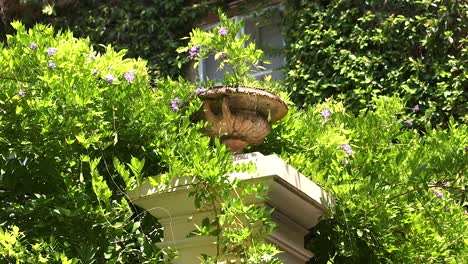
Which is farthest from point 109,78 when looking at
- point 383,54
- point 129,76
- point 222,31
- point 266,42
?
point 266,42

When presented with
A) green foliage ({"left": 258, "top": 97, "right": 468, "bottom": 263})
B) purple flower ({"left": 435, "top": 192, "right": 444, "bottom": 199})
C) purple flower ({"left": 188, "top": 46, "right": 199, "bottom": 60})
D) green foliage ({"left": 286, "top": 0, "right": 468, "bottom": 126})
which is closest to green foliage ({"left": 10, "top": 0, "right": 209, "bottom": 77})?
green foliage ({"left": 286, "top": 0, "right": 468, "bottom": 126})

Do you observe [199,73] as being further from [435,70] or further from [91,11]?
[435,70]

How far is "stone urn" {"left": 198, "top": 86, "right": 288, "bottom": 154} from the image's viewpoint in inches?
111

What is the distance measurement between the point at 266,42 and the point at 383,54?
4.43 ft

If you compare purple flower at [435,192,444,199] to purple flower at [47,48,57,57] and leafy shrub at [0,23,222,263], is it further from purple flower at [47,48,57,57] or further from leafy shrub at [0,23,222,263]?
purple flower at [47,48,57,57]

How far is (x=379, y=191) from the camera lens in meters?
3.05

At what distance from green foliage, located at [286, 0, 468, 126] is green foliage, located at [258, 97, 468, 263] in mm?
2163

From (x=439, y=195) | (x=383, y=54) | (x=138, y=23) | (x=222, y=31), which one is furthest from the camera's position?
(x=138, y=23)

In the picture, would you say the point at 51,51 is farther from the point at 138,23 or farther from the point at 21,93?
the point at 138,23

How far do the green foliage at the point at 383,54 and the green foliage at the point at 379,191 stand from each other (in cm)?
216

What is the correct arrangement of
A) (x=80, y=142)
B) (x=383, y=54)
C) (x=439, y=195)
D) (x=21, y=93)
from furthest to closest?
(x=383, y=54)
(x=439, y=195)
(x=21, y=93)
(x=80, y=142)

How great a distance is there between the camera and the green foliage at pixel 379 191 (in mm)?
3043

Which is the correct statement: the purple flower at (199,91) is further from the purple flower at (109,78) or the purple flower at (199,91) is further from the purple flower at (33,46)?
the purple flower at (33,46)

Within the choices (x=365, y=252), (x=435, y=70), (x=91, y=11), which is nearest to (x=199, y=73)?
(x=91, y=11)
